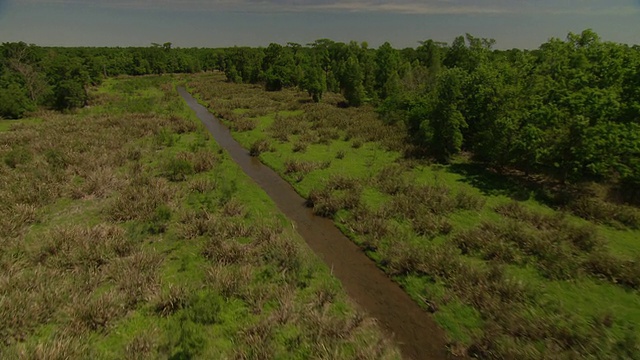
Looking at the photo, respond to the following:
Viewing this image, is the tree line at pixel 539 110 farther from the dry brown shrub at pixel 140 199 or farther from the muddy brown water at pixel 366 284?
the dry brown shrub at pixel 140 199

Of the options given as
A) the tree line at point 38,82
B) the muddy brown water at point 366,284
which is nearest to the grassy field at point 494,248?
the muddy brown water at point 366,284

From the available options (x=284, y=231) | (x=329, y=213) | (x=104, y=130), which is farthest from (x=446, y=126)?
(x=104, y=130)

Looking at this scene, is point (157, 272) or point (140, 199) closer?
point (157, 272)

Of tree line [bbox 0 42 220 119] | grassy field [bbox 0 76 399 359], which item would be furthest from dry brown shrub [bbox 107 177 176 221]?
tree line [bbox 0 42 220 119]

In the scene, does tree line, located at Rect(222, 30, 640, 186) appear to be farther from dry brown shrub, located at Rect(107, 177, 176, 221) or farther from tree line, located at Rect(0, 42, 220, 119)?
tree line, located at Rect(0, 42, 220, 119)

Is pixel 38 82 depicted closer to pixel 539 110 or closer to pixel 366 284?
pixel 366 284

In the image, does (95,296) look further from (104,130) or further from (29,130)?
(29,130)

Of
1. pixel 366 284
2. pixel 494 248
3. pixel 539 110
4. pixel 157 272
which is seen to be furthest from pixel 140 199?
pixel 539 110
